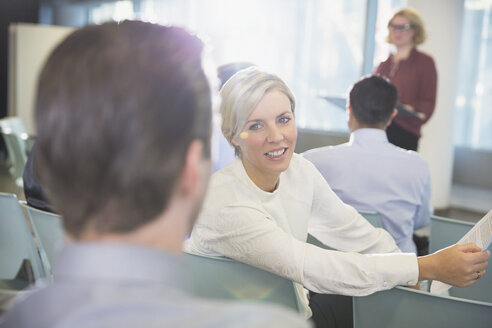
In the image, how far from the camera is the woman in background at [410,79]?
171 inches

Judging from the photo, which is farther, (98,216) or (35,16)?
(35,16)

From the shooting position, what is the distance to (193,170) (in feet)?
2.07

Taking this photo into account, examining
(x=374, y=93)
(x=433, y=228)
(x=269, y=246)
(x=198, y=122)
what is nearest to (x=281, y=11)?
(x=374, y=93)

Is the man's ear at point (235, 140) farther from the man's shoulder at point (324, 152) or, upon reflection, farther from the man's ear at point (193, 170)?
the man's ear at point (193, 170)

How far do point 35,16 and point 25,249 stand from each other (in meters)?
9.86

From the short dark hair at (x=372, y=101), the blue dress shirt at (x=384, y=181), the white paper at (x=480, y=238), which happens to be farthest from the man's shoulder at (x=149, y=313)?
the short dark hair at (x=372, y=101)

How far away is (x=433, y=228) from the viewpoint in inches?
79.1

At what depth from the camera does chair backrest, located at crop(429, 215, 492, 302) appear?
6.04ft

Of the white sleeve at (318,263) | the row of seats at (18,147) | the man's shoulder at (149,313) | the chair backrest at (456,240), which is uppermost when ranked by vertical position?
the man's shoulder at (149,313)

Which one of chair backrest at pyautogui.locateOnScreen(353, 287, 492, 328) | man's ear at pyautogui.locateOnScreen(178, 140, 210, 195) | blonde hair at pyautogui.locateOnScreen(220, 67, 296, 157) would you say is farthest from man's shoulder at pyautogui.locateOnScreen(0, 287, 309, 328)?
blonde hair at pyautogui.locateOnScreen(220, 67, 296, 157)

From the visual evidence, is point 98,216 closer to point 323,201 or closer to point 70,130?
point 70,130

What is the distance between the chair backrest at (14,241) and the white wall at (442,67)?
4.45 m

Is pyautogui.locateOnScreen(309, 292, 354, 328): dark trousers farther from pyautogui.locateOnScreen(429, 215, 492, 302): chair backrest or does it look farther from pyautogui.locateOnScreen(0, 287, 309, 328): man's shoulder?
pyautogui.locateOnScreen(0, 287, 309, 328): man's shoulder

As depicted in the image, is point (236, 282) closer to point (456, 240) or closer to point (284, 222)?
point (284, 222)
